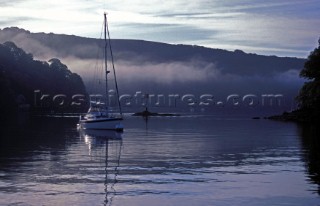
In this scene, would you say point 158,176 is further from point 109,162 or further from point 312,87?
point 312,87

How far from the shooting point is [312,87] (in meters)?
113

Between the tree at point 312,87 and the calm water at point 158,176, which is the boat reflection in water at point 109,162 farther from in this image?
the tree at point 312,87

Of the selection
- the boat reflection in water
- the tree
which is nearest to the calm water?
the boat reflection in water

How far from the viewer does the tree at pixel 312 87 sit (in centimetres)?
11269

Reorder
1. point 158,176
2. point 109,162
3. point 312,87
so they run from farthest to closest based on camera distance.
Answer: point 312,87
point 109,162
point 158,176

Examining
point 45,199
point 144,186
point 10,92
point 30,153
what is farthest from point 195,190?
point 10,92

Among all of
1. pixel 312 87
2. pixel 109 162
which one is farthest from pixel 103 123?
pixel 109 162

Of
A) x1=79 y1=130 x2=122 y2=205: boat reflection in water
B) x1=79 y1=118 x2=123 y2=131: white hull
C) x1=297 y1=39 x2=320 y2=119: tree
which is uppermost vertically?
x1=297 y1=39 x2=320 y2=119: tree

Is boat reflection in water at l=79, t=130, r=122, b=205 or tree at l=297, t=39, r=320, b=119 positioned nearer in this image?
boat reflection in water at l=79, t=130, r=122, b=205

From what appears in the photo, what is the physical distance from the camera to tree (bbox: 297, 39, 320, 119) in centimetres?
11269

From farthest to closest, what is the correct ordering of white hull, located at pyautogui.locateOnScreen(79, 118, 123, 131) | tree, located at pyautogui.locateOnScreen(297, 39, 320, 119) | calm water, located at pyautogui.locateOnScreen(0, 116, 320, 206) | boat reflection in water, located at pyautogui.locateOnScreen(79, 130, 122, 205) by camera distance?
tree, located at pyautogui.locateOnScreen(297, 39, 320, 119) < white hull, located at pyautogui.locateOnScreen(79, 118, 123, 131) < boat reflection in water, located at pyautogui.locateOnScreen(79, 130, 122, 205) < calm water, located at pyautogui.locateOnScreen(0, 116, 320, 206)

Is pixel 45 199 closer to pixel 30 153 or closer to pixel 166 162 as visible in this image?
pixel 166 162

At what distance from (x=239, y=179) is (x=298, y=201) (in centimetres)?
671

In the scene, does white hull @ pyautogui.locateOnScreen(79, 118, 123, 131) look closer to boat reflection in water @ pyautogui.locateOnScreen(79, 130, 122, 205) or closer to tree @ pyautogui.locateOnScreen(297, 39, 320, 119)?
boat reflection in water @ pyautogui.locateOnScreen(79, 130, 122, 205)
